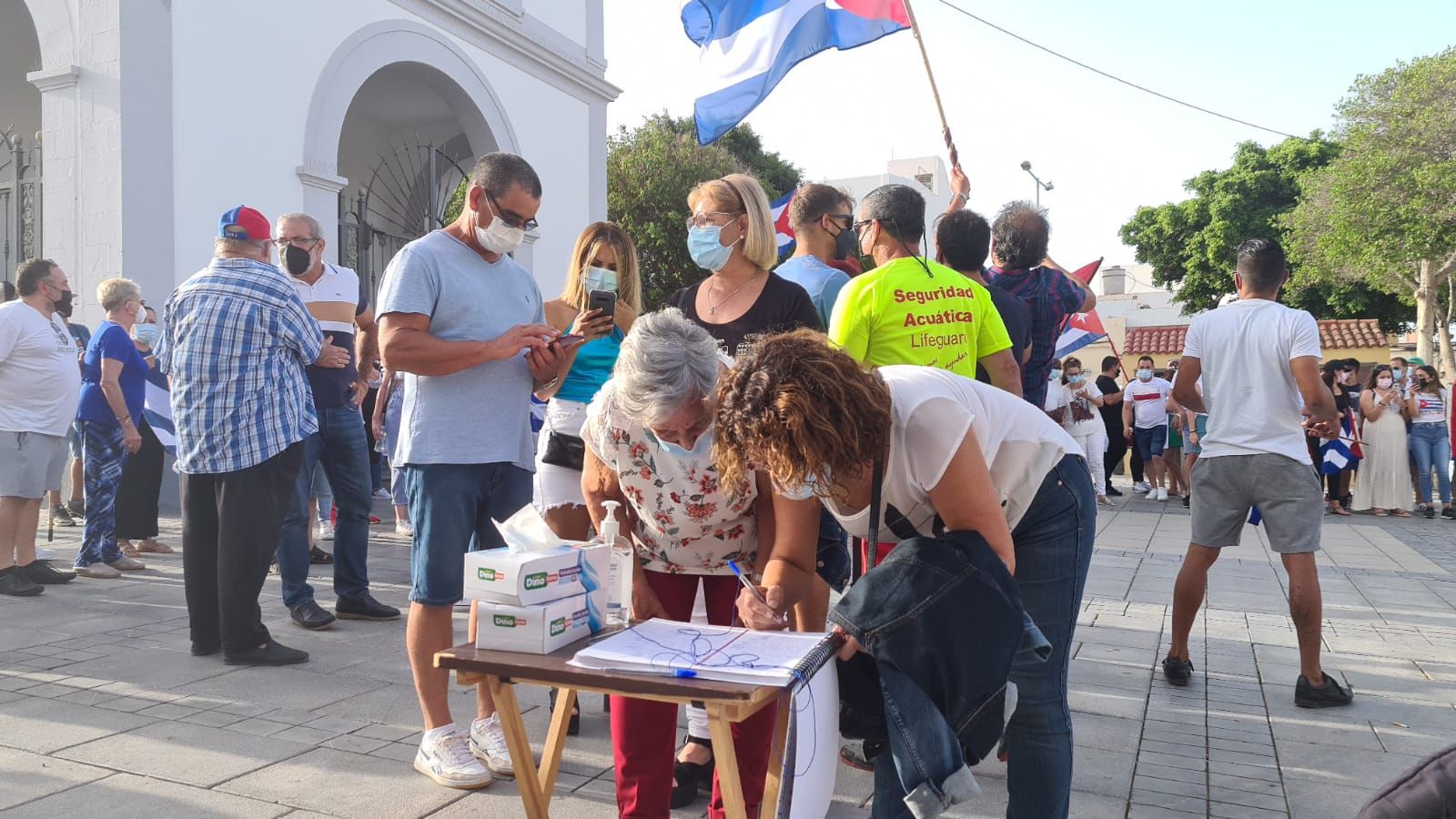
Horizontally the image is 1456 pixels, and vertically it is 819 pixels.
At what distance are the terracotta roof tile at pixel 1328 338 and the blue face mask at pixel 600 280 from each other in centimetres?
2631

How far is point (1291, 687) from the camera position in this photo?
4543 mm

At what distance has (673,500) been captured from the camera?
276 cm

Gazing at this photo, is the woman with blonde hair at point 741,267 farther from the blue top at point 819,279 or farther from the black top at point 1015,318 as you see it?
the black top at point 1015,318

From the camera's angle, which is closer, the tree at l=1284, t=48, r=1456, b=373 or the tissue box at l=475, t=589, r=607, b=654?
the tissue box at l=475, t=589, r=607, b=654

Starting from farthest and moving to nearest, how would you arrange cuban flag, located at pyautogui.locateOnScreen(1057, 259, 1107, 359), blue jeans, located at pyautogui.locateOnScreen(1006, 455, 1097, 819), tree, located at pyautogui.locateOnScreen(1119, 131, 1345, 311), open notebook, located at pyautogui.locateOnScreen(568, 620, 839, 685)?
tree, located at pyautogui.locateOnScreen(1119, 131, 1345, 311) < cuban flag, located at pyautogui.locateOnScreen(1057, 259, 1107, 359) < blue jeans, located at pyautogui.locateOnScreen(1006, 455, 1097, 819) < open notebook, located at pyautogui.locateOnScreen(568, 620, 839, 685)

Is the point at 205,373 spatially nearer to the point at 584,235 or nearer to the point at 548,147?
the point at 584,235

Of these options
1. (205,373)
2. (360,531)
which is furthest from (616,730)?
(360,531)

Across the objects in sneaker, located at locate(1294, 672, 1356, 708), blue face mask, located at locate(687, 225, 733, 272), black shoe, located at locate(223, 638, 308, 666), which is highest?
blue face mask, located at locate(687, 225, 733, 272)

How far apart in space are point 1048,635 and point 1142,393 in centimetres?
1225

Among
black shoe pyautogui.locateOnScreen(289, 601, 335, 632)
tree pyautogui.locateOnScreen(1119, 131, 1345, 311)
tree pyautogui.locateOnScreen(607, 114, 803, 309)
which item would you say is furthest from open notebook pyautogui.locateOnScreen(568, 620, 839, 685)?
tree pyautogui.locateOnScreen(1119, 131, 1345, 311)

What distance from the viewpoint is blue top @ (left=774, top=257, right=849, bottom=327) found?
4.14 m

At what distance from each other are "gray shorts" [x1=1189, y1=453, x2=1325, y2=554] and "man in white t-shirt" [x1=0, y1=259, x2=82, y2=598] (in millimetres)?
6163

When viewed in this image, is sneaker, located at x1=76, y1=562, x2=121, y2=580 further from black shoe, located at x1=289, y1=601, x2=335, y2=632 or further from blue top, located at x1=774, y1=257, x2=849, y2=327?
blue top, located at x1=774, y1=257, x2=849, y2=327

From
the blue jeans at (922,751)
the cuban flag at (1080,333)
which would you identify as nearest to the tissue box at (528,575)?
the blue jeans at (922,751)
